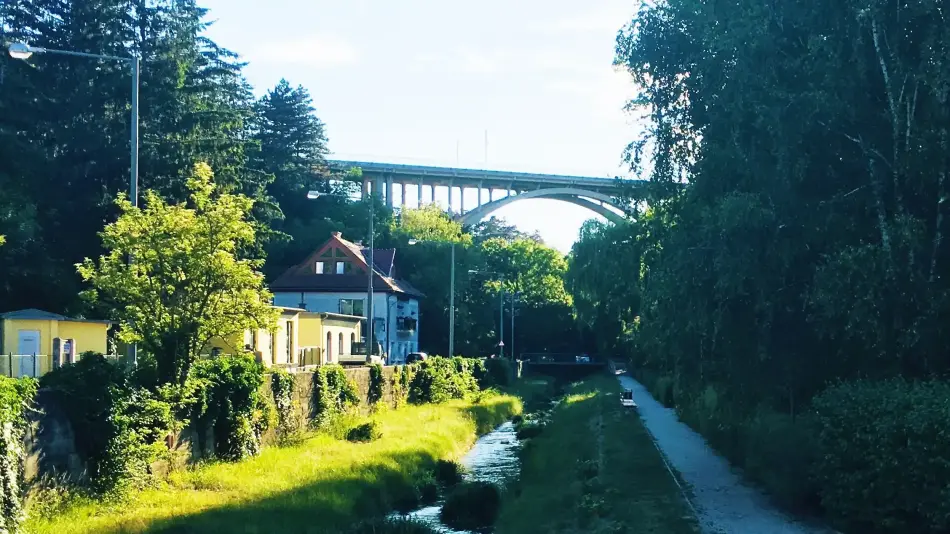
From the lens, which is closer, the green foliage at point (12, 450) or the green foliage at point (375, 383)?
the green foliage at point (12, 450)

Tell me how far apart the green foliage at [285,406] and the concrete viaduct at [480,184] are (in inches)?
2191

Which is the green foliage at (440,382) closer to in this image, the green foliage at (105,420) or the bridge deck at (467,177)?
the green foliage at (105,420)

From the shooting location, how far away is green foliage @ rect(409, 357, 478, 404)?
44.5m

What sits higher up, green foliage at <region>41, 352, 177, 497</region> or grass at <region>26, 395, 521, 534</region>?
green foliage at <region>41, 352, 177, 497</region>

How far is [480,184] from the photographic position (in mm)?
87750

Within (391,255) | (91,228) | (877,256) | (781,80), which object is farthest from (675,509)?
(391,255)

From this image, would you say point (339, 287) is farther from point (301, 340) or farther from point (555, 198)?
point (555, 198)

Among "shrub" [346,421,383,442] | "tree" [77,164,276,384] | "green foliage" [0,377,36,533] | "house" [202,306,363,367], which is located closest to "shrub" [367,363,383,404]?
"house" [202,306,363,367]

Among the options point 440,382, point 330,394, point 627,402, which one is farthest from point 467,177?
point 330,394

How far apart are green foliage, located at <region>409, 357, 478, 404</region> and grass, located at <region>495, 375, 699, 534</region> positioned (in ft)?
35.4

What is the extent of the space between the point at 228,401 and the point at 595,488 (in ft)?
27.4

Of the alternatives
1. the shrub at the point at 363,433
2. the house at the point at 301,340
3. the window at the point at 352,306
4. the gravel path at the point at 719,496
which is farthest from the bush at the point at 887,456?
the window at the point at 352,306

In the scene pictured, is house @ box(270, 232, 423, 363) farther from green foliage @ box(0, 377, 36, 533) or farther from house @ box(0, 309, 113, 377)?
green foliage @ box(0, 377, 36, 533)

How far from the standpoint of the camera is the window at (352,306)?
64438mm
